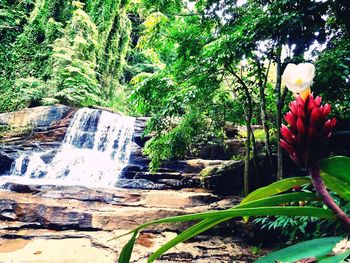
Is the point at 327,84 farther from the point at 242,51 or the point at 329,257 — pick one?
the point at 329,257

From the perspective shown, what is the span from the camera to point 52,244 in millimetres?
4613

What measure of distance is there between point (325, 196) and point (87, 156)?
38.6 ft

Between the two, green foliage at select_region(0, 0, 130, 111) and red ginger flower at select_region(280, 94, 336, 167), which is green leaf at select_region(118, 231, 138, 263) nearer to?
red ginger flower at select_region(280, 94, 336, 167)

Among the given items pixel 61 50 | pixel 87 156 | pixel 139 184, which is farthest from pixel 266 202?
pixel 61 50

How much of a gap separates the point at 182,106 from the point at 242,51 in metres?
1.29

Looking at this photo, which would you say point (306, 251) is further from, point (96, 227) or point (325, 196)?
point (96, 227)

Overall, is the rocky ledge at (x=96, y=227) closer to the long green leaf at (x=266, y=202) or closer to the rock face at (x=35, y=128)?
the long green leaf at (x=266, y=202)

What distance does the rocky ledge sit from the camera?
429 centimetres

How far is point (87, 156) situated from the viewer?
11.8 metres

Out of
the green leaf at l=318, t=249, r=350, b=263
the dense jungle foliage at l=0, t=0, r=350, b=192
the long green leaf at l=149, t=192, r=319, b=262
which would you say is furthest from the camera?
the dense jungle foliage at l=0, t=0, r=350, b=192

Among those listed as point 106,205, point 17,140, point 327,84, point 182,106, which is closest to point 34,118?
point 17,140

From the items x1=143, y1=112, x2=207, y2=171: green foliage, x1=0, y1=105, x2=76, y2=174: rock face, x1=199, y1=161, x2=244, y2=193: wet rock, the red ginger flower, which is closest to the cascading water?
x1=0, y1=105, x2=76, y2=174: rock face

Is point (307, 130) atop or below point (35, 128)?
below

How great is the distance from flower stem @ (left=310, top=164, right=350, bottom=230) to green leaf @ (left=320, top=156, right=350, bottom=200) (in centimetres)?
2
